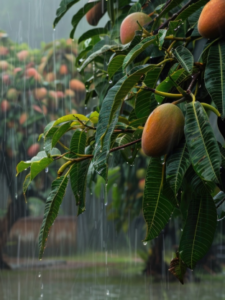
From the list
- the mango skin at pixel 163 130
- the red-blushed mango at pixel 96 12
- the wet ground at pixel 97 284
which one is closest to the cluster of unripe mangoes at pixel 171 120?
the mango skin at pixel 163 130

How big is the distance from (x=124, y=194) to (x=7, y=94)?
42.4 inches

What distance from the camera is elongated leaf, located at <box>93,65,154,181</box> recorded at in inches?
17.9

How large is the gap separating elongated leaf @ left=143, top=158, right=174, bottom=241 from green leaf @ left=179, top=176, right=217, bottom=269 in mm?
28

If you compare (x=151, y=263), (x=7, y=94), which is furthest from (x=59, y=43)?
(x=151, y=263)

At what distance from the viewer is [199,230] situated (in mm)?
521

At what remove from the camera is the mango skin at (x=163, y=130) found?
1.52 feet

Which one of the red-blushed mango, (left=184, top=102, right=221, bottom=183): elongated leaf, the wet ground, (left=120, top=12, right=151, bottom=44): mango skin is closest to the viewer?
(left=184, top=102, right=221, bottom=183): elongated leaf

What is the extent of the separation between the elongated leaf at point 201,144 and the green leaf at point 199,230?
9 centimetres

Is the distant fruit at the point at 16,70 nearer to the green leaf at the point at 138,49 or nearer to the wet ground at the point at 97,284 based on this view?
the wet ground at the point at 97,284

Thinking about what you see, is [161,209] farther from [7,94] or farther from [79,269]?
[79,269]

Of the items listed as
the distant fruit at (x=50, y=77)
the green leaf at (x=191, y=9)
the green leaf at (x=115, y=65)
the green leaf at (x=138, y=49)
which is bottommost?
the distant fruit at (x=50, y=77)

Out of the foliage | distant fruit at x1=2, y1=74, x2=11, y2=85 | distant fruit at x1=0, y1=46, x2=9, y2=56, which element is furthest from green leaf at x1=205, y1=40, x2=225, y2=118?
distant fruit at x1=0, y1=46, x2=9, y2=56

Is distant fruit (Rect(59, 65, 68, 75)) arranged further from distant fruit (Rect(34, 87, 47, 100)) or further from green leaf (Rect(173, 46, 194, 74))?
green leaf (Rect(173, 46, 194, 74))

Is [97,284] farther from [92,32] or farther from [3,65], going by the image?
[92,32]
